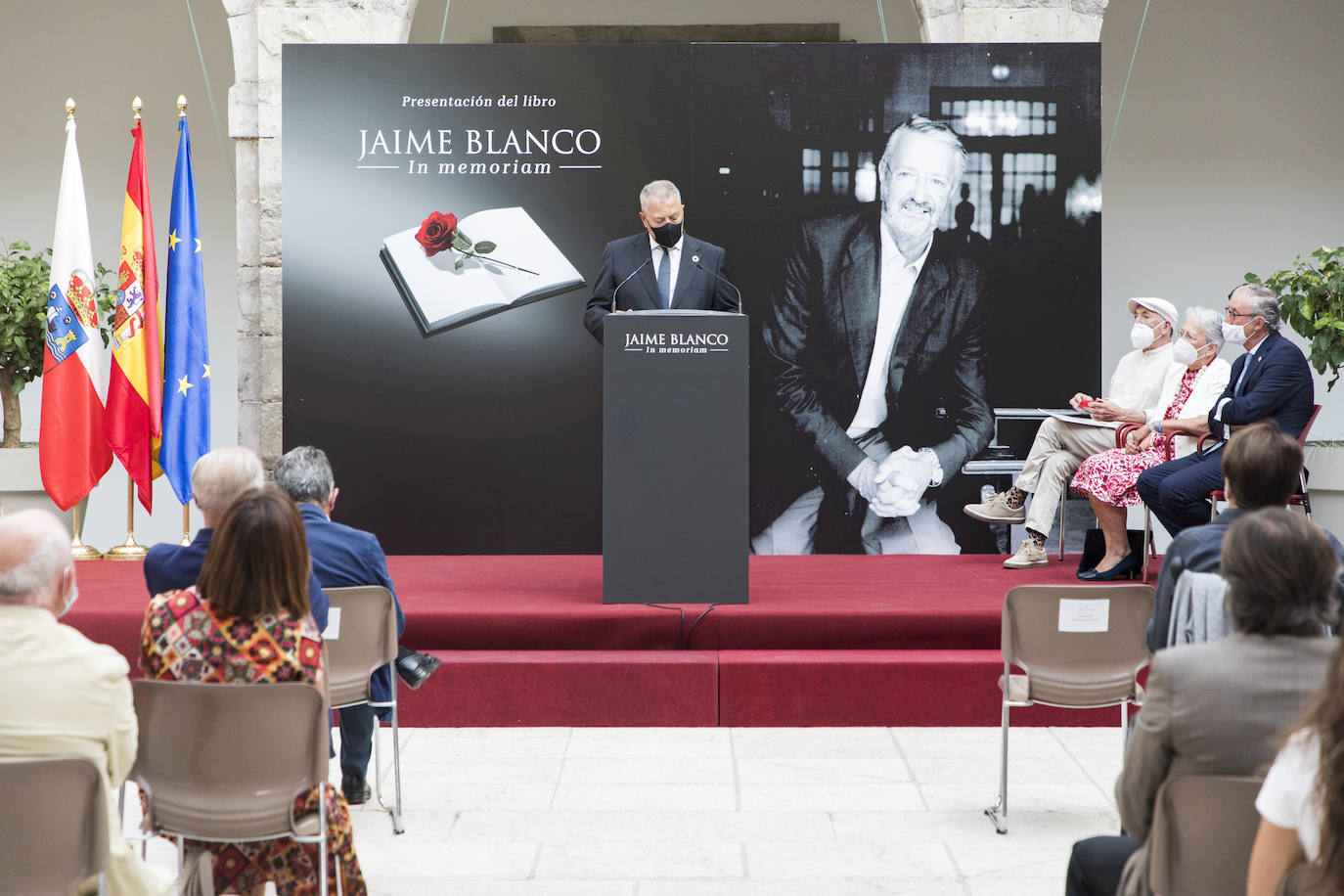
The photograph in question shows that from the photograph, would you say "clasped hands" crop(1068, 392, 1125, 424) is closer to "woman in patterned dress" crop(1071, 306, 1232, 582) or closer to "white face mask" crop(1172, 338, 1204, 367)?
"woman in patterned dress" crop(1071, 306, 1232, 582)

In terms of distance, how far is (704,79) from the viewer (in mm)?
6461

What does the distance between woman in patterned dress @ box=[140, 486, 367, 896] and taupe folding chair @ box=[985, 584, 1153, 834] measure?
1.91m

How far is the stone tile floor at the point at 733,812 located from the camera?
3.15m

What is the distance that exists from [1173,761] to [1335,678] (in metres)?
0.60

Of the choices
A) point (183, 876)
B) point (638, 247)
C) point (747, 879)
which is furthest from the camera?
point (638, 247)

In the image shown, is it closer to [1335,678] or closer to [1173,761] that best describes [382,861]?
[1173,761]

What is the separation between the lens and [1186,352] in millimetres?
5508

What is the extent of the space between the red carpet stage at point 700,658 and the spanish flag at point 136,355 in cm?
120

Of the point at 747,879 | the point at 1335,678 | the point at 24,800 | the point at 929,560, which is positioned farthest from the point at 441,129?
the point at 1335,678

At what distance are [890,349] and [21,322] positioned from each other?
171 inches

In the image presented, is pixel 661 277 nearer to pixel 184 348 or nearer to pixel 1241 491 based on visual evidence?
pixel 184 348

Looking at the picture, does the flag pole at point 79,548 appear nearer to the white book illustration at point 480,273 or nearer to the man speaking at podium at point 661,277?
the white book illustration at point 480,273

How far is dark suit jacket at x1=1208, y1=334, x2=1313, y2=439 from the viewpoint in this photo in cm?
A: 493

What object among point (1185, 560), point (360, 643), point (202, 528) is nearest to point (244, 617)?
point (202, 528)
